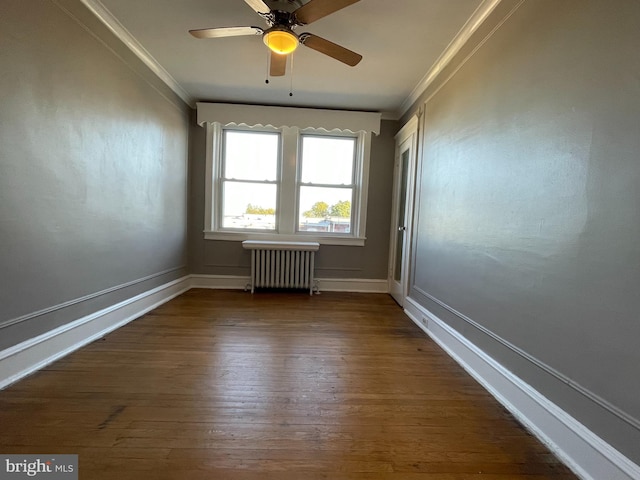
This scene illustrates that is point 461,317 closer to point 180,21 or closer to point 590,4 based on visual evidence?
point 590,4

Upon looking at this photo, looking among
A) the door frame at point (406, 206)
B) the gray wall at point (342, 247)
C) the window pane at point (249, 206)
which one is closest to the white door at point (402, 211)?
the door frame at point (406, 206)

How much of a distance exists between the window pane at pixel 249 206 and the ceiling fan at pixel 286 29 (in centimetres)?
229

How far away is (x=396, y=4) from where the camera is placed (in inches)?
84.5

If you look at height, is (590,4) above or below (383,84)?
below

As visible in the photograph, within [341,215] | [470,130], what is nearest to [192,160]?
[341,215]

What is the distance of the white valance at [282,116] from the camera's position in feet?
13.2

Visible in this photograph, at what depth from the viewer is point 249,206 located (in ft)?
14.6

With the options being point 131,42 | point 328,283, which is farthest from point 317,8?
point 328,283

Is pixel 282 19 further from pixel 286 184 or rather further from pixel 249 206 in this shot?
pixel 249 206

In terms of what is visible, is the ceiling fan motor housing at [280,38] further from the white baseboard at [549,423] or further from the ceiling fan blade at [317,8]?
the white baseboard at [549,423]

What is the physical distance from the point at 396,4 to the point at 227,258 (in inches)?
138

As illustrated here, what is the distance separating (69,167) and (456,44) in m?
3.15

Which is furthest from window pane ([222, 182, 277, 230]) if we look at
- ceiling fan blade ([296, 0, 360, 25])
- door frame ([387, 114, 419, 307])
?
ceiling fan blade ([296, 0, 360, 25])

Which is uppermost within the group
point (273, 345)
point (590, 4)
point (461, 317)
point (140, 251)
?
point (590, 4)
